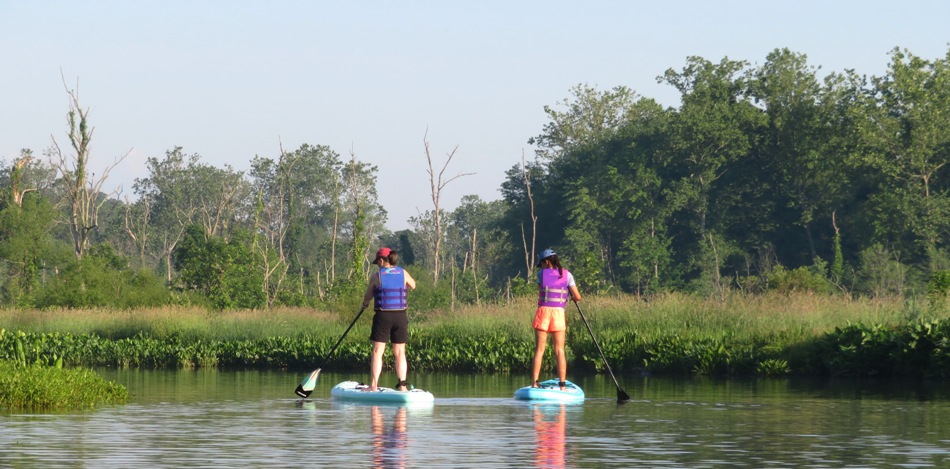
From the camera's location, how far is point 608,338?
27047mm

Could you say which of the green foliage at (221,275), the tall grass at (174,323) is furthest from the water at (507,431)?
the green foliage at (221,275)

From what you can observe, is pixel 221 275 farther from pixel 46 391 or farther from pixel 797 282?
pixel 46 391

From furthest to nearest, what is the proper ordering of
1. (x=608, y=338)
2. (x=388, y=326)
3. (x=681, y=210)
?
1. (x=681, y=210)
2. (x=608, y=338)
3. (x=388, y=326)

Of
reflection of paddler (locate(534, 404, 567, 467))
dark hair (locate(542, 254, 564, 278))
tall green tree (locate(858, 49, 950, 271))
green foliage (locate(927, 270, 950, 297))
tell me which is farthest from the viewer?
tall green tree (locate(858, 49, 950, 271))

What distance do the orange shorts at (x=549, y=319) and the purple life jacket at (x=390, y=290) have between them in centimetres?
183

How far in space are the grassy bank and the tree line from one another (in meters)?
11.2

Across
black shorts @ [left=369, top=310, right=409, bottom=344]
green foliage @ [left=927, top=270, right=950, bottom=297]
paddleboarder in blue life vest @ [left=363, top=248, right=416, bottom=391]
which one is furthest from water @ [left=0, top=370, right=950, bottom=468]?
green foliage @ [left=927, top=270, right=950, bottom=297]

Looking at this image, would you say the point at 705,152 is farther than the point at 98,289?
Yes

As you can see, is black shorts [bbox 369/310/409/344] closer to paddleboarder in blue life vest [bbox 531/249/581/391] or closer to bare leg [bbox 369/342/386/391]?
bare leg [bbox 369/342/386/391]

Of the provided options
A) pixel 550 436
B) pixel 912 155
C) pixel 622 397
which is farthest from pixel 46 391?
pixel 912 155

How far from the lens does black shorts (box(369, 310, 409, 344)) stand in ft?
58.2

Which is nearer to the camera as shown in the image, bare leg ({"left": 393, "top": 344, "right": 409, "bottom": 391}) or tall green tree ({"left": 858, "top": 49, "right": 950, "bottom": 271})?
bare leg ({"left": 393, "top": 344, "right": 409, "bottom": 391})

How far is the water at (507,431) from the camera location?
11312 millimetres

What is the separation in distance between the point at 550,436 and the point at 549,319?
527 cm
